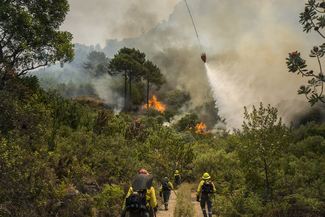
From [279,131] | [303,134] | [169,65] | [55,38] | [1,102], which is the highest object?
[169,65]

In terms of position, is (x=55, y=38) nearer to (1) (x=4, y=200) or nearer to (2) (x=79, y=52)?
(1) (x=4, y=200)

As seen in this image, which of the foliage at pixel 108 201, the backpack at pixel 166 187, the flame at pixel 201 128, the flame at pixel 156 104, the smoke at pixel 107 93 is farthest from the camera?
the flame at pixel 156 104

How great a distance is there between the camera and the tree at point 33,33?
11180 mm

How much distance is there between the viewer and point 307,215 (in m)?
6.64

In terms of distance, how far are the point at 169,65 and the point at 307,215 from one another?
83.4 metres

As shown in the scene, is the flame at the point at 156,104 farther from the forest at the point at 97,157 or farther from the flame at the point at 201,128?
the forest at the point at 97,157

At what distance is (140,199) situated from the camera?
16.7ft

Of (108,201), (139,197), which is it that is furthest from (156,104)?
(139,197)

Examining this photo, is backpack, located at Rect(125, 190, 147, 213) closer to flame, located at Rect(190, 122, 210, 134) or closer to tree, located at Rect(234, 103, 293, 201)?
tree, located at Rect(234, 103, 293, 201)

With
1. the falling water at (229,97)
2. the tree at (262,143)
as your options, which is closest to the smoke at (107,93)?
the falling water at (229,97)

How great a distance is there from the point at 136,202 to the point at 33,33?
12439 millimetres

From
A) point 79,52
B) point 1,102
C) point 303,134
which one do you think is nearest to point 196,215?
point 1,102

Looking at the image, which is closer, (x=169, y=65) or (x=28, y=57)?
(x=28, y=57)

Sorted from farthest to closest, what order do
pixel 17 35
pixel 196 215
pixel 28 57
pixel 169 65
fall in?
pixel 169 65 → pixel 28 57 → pixel 17 35 → pixel 196 215
